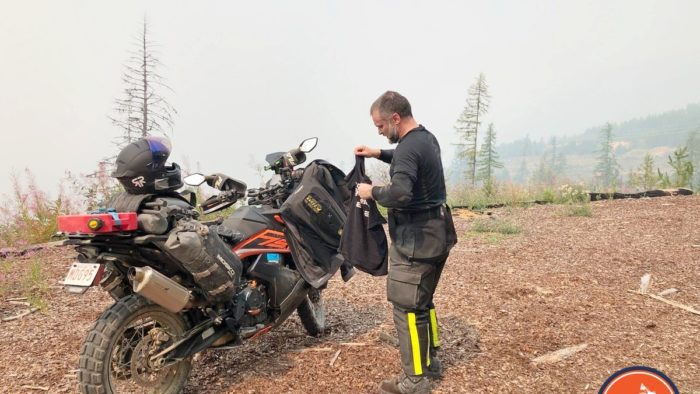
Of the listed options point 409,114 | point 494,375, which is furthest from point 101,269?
point 494,375

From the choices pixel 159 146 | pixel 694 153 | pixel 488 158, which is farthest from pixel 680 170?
pixel 694 153

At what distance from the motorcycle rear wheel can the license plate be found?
6.49 feet

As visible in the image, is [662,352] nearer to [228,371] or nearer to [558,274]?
[558,274]

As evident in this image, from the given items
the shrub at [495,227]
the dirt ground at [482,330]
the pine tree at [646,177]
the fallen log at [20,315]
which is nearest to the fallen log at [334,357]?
the dirt ground at [482,330]

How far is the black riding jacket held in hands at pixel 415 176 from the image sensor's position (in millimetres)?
3127

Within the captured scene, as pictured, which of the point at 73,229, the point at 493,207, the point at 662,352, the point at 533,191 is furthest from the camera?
the point at 533,191

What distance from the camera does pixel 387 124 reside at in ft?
11.1

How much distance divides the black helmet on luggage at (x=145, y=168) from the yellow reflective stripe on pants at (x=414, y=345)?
6.43 ft

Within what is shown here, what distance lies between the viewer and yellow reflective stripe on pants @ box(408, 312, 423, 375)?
3.36 meters

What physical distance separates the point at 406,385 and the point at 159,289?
1.84m

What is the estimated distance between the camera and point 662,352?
4.05 meters

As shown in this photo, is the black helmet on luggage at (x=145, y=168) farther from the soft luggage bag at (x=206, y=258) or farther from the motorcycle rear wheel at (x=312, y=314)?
the motorcycle rear wheel at (x=312, y=314)

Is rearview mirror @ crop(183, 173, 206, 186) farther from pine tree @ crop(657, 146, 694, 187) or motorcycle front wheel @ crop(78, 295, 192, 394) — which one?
pine tree @ crop(657, 146, 694, 187)

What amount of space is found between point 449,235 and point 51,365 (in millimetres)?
3505
